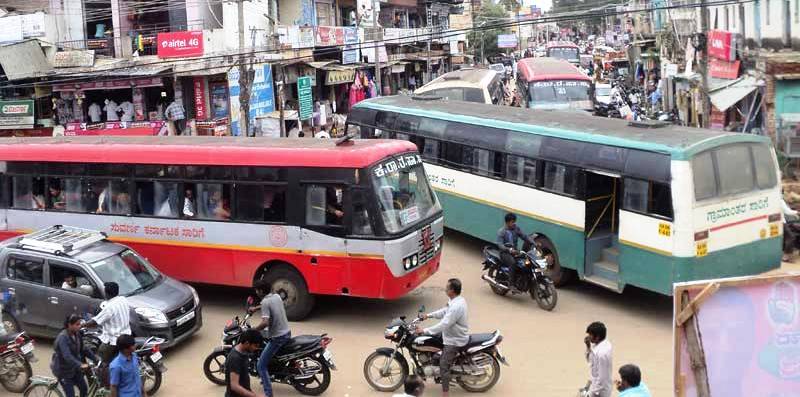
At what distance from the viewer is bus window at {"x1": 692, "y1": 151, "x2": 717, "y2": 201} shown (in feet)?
34.2

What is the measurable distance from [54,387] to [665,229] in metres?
7.76

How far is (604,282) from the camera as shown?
38.8ft

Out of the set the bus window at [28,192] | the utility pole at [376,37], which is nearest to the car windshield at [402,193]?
the bus window at [28,192]

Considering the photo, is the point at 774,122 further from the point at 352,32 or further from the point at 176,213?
the point at 352,32

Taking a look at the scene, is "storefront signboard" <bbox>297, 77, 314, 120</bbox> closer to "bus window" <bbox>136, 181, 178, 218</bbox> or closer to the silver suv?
"bus window" <bbox>136, 181, 178, 218</bbox>

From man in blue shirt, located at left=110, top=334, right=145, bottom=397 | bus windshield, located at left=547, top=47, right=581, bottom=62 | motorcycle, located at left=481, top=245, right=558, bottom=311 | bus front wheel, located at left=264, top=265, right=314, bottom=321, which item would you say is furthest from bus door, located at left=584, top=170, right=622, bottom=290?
bus windshield, located at left=547, top=47, right=581, bottom=62

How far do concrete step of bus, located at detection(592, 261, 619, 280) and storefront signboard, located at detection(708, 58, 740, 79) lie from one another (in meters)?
14.7

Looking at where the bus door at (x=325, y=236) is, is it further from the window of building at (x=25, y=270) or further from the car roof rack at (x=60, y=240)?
the window of building at (x=25, y=270)

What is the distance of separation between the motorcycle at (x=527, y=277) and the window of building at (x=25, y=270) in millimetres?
6448

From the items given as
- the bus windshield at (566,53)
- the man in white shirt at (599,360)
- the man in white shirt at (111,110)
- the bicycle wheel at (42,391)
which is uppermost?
the bus windshield at (566,53)

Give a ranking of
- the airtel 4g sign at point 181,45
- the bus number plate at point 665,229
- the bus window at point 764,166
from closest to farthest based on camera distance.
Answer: the bus number plate at point 665,229, the bus window at point 764,166, the airtel 4g sign at point 181,45

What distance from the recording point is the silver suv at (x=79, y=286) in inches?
397

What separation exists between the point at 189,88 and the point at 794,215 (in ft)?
59.8

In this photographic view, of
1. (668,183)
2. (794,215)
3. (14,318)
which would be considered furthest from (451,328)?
(794,215)
